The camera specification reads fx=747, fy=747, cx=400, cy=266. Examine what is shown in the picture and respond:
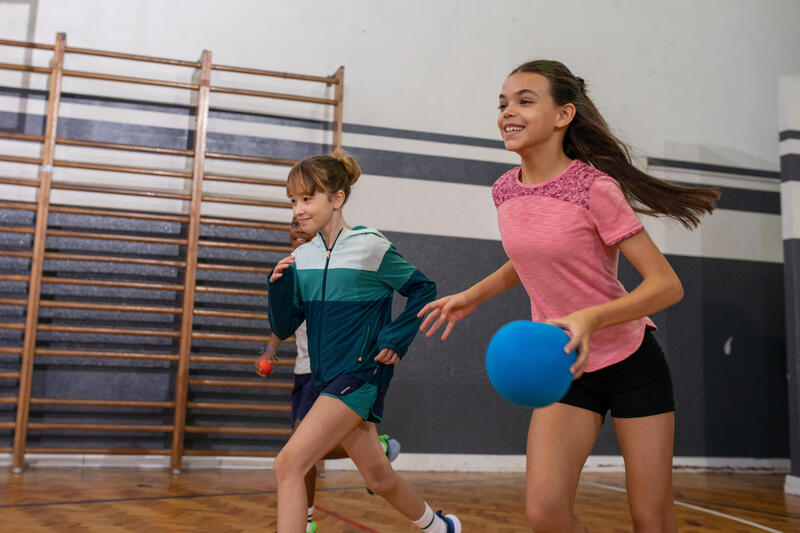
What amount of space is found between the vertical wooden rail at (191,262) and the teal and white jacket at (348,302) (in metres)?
2.37

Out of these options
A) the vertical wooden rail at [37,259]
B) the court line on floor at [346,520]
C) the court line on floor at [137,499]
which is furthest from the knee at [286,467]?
the vertical wooden rail at [37,259]

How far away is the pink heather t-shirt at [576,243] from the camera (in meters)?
1.71

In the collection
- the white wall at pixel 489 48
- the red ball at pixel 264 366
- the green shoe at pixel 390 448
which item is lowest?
the green shoe at pixel 390 448

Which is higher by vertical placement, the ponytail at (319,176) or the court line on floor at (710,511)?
the ponytail at (319,176)

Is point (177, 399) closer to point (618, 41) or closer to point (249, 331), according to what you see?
point (249, 331)

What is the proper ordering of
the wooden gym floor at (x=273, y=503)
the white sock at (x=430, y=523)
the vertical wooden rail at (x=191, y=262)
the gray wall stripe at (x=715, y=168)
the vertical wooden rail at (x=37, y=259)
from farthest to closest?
the gray wall stripe at (x=715, y=168)
the vertical wooden rail at (x=191, y=262)
the vertical wooden rail at (x=37, y=259)
the wooden gym floor at (x=273, y=503)
the white sock at (x=430, y=523)

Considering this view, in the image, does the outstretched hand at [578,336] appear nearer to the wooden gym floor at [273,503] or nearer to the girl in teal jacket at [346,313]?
the girl in teal jacket at [346,313]

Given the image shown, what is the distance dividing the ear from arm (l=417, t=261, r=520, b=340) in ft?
1.24

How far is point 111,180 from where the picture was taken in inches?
194

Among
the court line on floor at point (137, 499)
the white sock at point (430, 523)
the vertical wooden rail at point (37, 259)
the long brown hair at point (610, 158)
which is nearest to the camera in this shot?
the long brown hair at point (610, 158)

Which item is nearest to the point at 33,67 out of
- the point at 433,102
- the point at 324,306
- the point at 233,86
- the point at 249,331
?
the point at 233,86

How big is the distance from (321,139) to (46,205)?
6.06 feet

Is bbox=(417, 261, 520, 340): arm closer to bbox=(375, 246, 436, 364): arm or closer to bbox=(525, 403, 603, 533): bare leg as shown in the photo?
bbox=(525, 403, 603, 533): bare leg

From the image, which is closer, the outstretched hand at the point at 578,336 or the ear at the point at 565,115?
the outstretched hand at the point at 578,336
